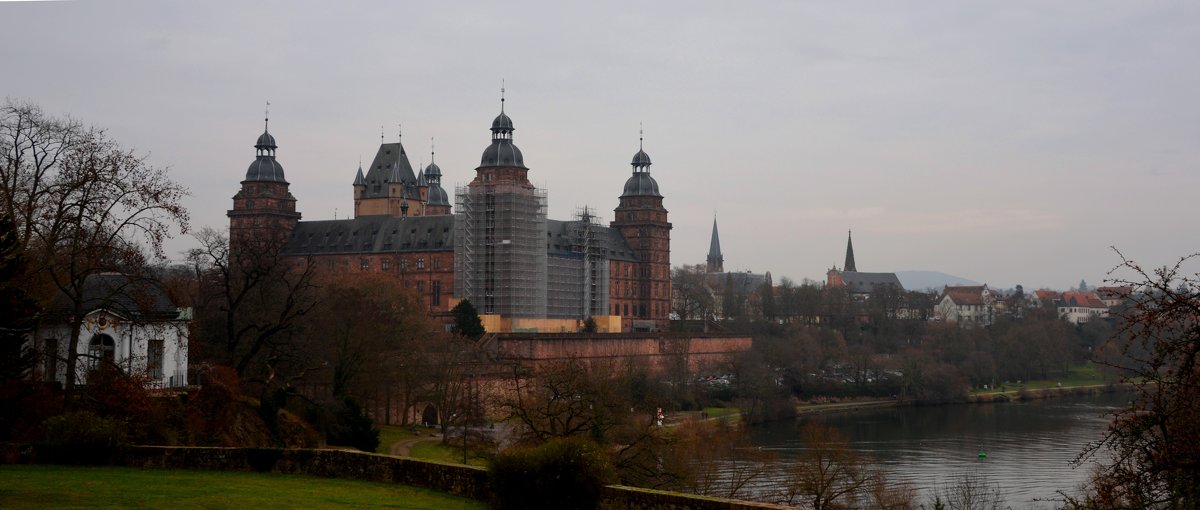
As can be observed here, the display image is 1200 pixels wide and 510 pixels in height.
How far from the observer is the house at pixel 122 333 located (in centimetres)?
2900

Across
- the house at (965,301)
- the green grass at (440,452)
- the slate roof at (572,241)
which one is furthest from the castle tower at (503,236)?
the house at (965,301)

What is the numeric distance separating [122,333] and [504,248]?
52752mm

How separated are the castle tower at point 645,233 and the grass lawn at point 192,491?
82.5 metres

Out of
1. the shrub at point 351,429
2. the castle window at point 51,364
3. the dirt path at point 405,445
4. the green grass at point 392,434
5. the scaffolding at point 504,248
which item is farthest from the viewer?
the scaffolding at point 504,248

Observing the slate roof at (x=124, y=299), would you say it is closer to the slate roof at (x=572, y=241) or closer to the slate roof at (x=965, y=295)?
the slate roof at (x=572, y=241)

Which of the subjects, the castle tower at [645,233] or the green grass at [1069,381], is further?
the castle tower at [645,233]

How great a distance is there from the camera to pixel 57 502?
16.4m

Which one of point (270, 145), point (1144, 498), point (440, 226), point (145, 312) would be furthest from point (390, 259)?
point (1144, 498)

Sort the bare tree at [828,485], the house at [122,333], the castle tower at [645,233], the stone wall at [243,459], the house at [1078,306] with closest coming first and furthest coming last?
the stone wall at [243,459] < the house at [122,333] < the bare tree at [828,485] < the castle tower at [645,233] < the house at [1078,306]

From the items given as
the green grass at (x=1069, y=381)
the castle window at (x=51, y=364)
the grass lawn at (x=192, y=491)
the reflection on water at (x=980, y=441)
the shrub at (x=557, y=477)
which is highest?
the castle window at (x=51, y=364)

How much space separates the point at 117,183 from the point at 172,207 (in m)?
1.38

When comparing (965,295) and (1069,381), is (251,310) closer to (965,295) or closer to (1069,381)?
(1069,381)

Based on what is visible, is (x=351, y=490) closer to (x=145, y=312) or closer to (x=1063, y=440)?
(x=145, y=312)

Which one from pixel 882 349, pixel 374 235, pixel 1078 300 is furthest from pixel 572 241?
pixel 1078 300
